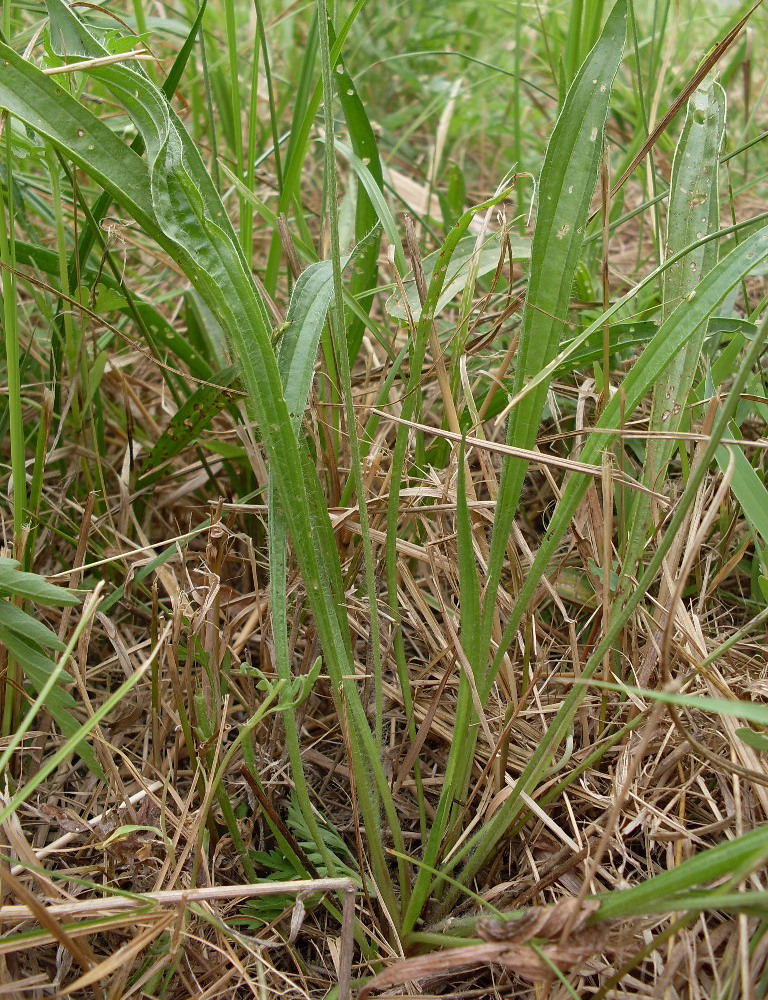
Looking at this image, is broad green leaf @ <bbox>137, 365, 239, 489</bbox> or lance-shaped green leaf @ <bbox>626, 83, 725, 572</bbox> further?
broad green leaf @ <bbox>137, 365, 239, 489</bbox>

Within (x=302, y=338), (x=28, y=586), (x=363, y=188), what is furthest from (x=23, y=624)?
(x=363, y=188)

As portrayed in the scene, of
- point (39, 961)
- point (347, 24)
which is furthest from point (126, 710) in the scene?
point (347, 24)

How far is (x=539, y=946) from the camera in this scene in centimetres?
65

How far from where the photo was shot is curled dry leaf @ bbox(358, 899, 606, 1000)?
63cm

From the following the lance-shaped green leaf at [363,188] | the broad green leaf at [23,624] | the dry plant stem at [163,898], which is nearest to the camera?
the dry plant stem at [163,898]

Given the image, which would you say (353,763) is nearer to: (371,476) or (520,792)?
(520,792)

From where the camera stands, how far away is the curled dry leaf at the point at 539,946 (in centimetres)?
63

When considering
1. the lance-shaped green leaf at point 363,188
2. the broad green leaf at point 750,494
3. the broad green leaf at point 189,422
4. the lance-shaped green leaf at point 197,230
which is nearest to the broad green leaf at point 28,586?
the lance-shaped green leaf at point 197,230

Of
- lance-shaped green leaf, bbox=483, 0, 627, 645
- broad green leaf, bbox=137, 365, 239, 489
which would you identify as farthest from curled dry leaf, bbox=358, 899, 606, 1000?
broad green leaf, bbox=137, 365, 239, 489

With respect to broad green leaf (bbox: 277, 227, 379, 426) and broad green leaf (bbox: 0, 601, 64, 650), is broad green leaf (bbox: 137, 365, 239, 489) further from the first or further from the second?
broad green leaf (bbox: 0, 601, 64, 650)

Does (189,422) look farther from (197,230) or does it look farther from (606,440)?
(606,440)

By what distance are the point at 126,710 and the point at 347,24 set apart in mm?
787

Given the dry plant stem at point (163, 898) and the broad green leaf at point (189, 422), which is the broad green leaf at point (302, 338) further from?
the dry plant stem at point (163, 898)

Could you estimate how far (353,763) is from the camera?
2.67 feet
